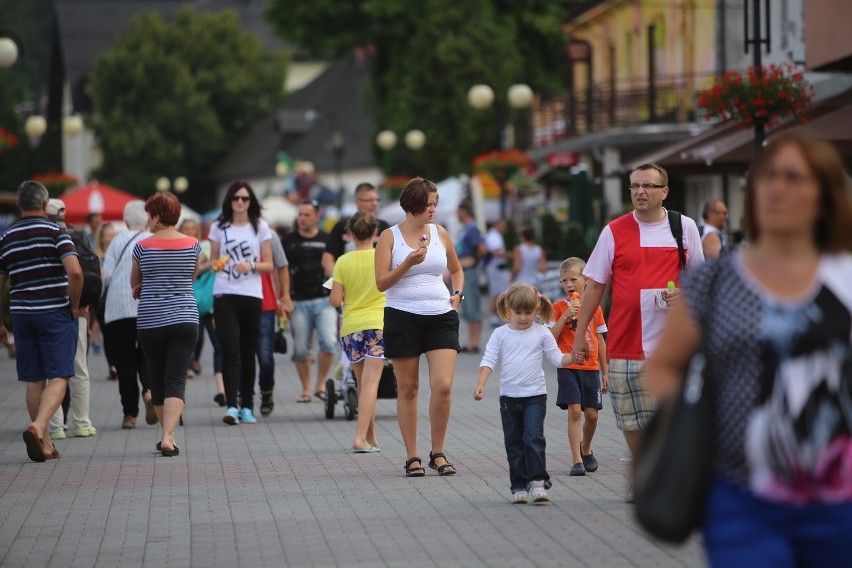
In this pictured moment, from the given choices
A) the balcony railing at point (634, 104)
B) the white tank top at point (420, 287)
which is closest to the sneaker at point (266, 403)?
the white tank top at point (420, 287)

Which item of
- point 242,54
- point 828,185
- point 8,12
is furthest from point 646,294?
point 8,12

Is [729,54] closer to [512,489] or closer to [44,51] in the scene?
[512,489]

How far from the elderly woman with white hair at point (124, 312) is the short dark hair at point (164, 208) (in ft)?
6.22

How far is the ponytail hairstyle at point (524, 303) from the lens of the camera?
8.68 metres

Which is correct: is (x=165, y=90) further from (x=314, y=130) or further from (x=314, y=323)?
(x=314, y=323)

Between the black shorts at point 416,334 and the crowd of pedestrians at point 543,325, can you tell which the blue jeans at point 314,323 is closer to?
the crowd of pedestrians at point 543,325

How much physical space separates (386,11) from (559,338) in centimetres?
4034

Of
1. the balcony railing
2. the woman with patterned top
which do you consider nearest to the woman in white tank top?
the woman with patterned top

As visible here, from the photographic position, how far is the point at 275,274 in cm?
1348

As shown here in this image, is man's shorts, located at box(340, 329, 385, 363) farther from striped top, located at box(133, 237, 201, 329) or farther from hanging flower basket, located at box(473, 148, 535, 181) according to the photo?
hanging flower basket, located at box(473, 148, 535, 181)

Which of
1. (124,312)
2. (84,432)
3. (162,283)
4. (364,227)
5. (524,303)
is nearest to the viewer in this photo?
(524,303)

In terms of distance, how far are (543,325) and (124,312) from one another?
5.28 m

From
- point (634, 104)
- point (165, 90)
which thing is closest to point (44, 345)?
point (634, 104)

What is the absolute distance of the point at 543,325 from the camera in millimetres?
8828
